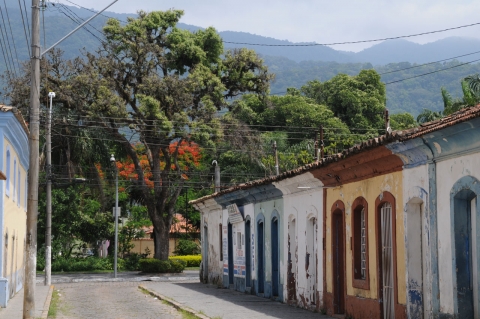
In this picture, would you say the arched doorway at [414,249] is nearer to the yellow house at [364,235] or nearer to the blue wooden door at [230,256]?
the yellow house at [364,235]

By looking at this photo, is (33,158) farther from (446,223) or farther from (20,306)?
(446,223)

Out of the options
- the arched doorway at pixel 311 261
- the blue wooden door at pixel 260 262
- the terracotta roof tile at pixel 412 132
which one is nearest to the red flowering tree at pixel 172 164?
the blue wooden door at pixel 260 262

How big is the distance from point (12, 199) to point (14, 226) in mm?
1118

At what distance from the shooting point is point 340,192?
56.0ft

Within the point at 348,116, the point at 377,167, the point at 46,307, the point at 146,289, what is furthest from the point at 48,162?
the point at 348,116

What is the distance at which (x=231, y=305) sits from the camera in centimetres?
2008

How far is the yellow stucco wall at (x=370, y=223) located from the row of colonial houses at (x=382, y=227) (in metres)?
0.02

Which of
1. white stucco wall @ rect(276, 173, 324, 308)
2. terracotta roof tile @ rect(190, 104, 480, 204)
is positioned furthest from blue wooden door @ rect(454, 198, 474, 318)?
white stucco wall @ rect(276, 173, 324, 308)

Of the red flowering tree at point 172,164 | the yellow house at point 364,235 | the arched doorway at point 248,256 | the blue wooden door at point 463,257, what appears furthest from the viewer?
the red flowering tree at point 172,164

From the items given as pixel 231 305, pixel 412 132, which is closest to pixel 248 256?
pixel 231 305

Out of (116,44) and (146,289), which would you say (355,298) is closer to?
(146,289)

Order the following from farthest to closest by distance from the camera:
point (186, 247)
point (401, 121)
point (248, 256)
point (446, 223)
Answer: point (186, 247), point (401, 121), point (248, 256), point (446, 223)

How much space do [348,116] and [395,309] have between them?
37235 millimetres

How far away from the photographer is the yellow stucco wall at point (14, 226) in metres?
20.3
